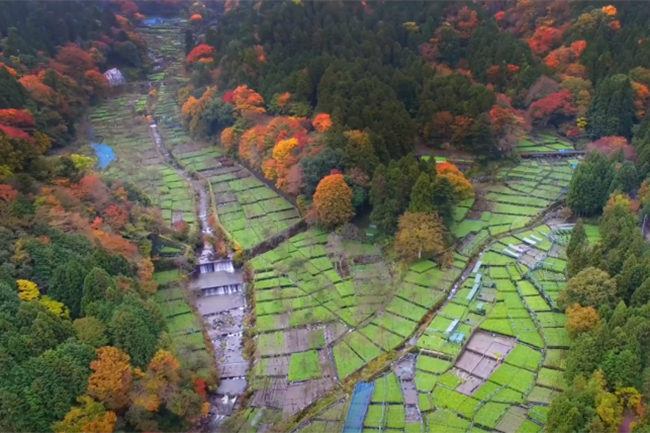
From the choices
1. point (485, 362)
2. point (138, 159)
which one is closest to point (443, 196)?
point (485, 362)

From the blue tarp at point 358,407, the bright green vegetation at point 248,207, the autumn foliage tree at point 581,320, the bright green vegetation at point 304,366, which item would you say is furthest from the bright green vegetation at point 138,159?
the autumn foliage tree at point 581,320

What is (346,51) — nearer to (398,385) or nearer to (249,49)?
(249,49)

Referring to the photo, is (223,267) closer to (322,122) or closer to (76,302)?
(76,302)

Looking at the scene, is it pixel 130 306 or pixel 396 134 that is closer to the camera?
pixel 130 306

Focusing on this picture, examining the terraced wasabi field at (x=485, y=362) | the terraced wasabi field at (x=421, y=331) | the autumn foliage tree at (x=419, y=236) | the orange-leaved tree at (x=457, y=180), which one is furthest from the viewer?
the orange-leaved tree at (x=457, y=180)

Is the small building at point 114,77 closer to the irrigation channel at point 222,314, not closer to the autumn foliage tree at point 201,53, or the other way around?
the autumn foliage tree at point 201,53

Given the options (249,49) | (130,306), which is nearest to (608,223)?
(130,306)
